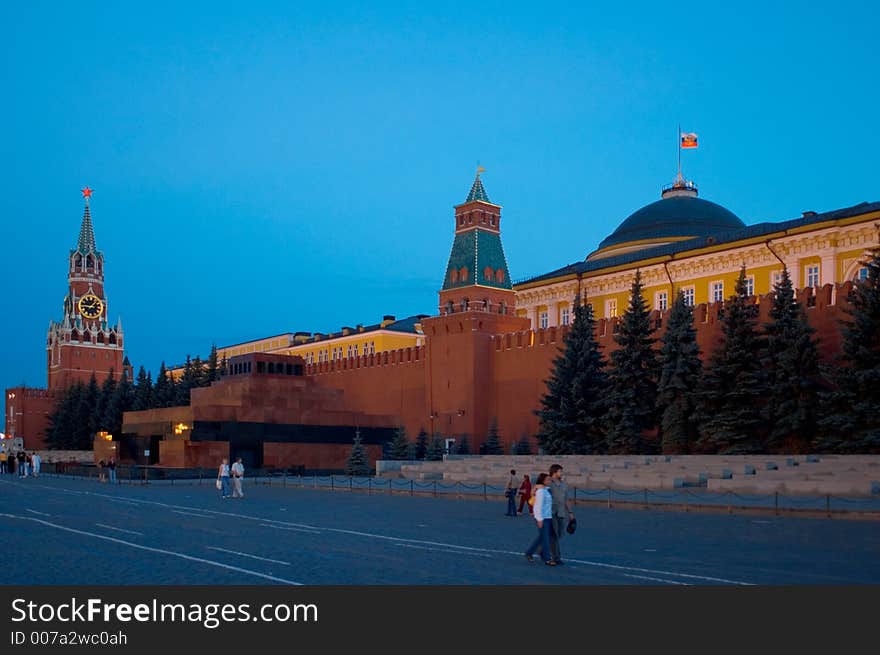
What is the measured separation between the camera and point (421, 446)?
37.1 m

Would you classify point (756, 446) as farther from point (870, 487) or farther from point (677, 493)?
point (870, 487)

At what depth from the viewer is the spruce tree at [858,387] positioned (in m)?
22.2

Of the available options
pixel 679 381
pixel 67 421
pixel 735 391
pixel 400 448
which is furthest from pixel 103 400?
pixel 735 391

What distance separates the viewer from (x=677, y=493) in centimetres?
1947

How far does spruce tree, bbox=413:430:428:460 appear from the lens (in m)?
36.8

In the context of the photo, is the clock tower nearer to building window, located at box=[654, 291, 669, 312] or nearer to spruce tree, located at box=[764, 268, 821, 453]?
building window, located at box=[654, 291, 669, 312]

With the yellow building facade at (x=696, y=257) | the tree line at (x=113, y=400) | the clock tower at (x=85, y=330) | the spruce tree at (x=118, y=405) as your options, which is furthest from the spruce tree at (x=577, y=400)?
the clock tower at (x=85, y=330)

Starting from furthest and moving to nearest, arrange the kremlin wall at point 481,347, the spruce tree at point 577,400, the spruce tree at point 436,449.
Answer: the spruce tree at point 436,449, the kremlin wall at point 481,347, the spruce tree at point 577,400

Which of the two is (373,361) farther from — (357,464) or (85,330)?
(85,330)

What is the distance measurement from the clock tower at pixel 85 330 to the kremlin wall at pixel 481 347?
1365 inches

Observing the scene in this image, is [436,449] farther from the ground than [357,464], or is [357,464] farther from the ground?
[436,449]

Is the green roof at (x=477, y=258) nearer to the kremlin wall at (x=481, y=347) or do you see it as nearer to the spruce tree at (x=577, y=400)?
the kremlin wall at (x=481, y=347)

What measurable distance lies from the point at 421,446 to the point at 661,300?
36.9ft

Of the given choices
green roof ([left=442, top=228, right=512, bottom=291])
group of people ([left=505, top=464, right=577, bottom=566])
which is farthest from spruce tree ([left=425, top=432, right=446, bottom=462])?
group of people ([left=505, top=464, right=577, bottom=566])
